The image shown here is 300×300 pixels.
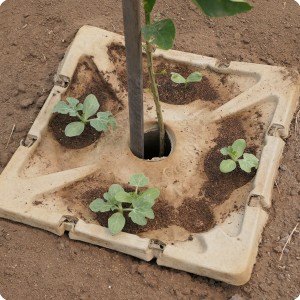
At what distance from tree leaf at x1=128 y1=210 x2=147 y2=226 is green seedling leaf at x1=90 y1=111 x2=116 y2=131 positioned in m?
0.39

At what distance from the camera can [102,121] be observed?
2504 millimetres

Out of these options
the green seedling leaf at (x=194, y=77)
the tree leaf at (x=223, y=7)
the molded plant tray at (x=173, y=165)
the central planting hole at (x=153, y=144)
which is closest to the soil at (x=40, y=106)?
the molded plant tray at (x=173, y=165)

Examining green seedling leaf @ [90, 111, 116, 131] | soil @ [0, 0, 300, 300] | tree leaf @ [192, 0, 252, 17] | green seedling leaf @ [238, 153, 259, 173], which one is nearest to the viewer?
tree leaf @ [192, 0, 252, 17]

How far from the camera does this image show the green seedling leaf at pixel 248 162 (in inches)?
93.7

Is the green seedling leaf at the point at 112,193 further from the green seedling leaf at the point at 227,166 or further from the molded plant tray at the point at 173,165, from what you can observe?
the green seedling leaf at the point at 227,166

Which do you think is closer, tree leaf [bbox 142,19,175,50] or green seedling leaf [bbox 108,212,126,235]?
tree leaf [bbox 142,19,175,50]

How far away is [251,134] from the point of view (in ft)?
8.39

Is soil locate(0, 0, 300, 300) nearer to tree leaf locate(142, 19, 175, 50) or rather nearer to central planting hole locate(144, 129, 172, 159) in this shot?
central planting hole locate(144, 129, 172, 159)

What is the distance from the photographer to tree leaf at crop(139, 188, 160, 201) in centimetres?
228

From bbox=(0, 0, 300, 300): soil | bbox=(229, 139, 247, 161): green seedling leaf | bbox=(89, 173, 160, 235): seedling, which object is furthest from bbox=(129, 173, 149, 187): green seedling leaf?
bbox=(229, 139, 247, 161): green seedling leaf

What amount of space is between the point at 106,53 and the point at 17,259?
957 mm

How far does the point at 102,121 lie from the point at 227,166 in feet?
1.60

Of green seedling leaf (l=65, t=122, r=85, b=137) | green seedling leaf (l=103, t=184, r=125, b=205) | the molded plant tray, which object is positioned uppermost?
green seedling leaf (l=65, t=122, r=85, b=137)

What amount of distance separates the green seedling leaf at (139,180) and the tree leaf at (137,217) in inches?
4.3
